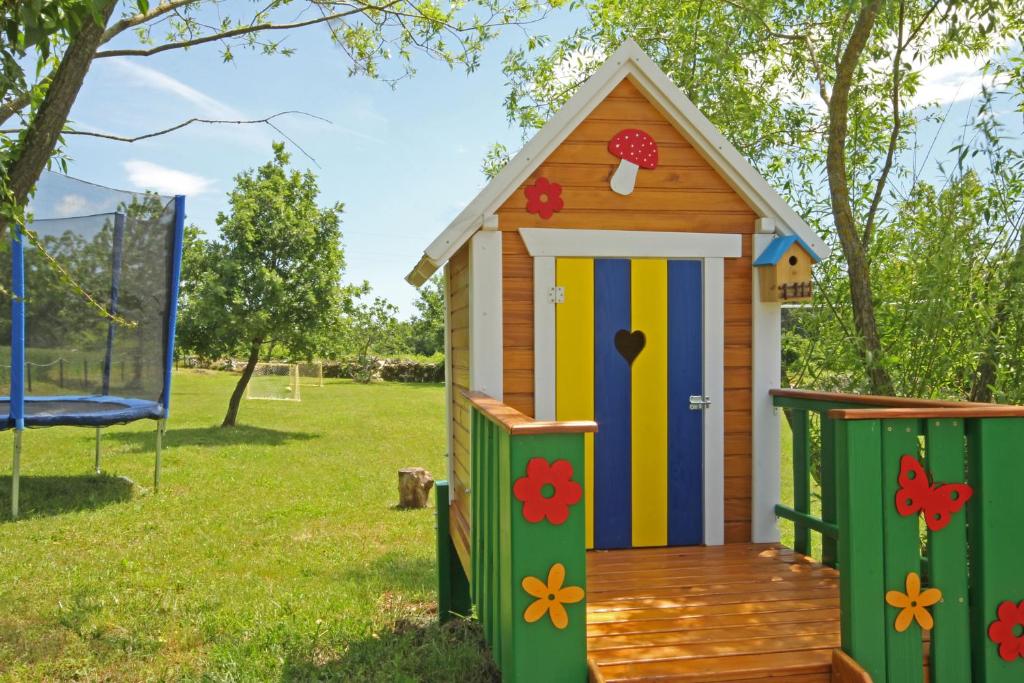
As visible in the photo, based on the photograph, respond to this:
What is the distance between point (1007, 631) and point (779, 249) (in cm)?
239

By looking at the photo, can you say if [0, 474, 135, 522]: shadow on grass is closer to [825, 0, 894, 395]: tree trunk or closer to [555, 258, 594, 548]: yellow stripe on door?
[555, 258, 594, 548]: yellow stripe on door

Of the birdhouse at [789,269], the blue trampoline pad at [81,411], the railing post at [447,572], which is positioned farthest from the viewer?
the blue trampoline pad at [81,411]

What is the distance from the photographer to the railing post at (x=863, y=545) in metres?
3.00

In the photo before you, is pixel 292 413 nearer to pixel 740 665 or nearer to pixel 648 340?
pixel 648 340

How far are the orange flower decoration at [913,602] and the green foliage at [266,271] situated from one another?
15.3m

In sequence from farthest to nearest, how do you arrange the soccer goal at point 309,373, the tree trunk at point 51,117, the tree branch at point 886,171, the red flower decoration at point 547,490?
the soccer goal at point 309,373 → the tree branch at point 886,171 → the tree trunk at point 51,117 → the red flower decoration at point 547,490

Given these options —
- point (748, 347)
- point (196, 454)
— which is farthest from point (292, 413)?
point (748, 347)

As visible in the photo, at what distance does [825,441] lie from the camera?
5.21 m

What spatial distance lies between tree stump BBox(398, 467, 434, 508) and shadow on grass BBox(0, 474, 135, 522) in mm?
3549

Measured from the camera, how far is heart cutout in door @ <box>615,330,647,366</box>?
4.81 m

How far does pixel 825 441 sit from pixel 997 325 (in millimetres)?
1418

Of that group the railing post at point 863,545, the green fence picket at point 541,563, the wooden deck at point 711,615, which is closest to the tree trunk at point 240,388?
the wooden deck at point 711,615

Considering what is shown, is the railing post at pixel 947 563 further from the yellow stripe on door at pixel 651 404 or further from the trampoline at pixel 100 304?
the trampoline at pixel 100 304

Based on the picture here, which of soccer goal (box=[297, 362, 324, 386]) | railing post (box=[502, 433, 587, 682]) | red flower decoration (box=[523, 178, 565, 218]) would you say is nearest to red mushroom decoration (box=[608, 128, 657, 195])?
red flower decoration (box=[523, 178, 565, 218])
